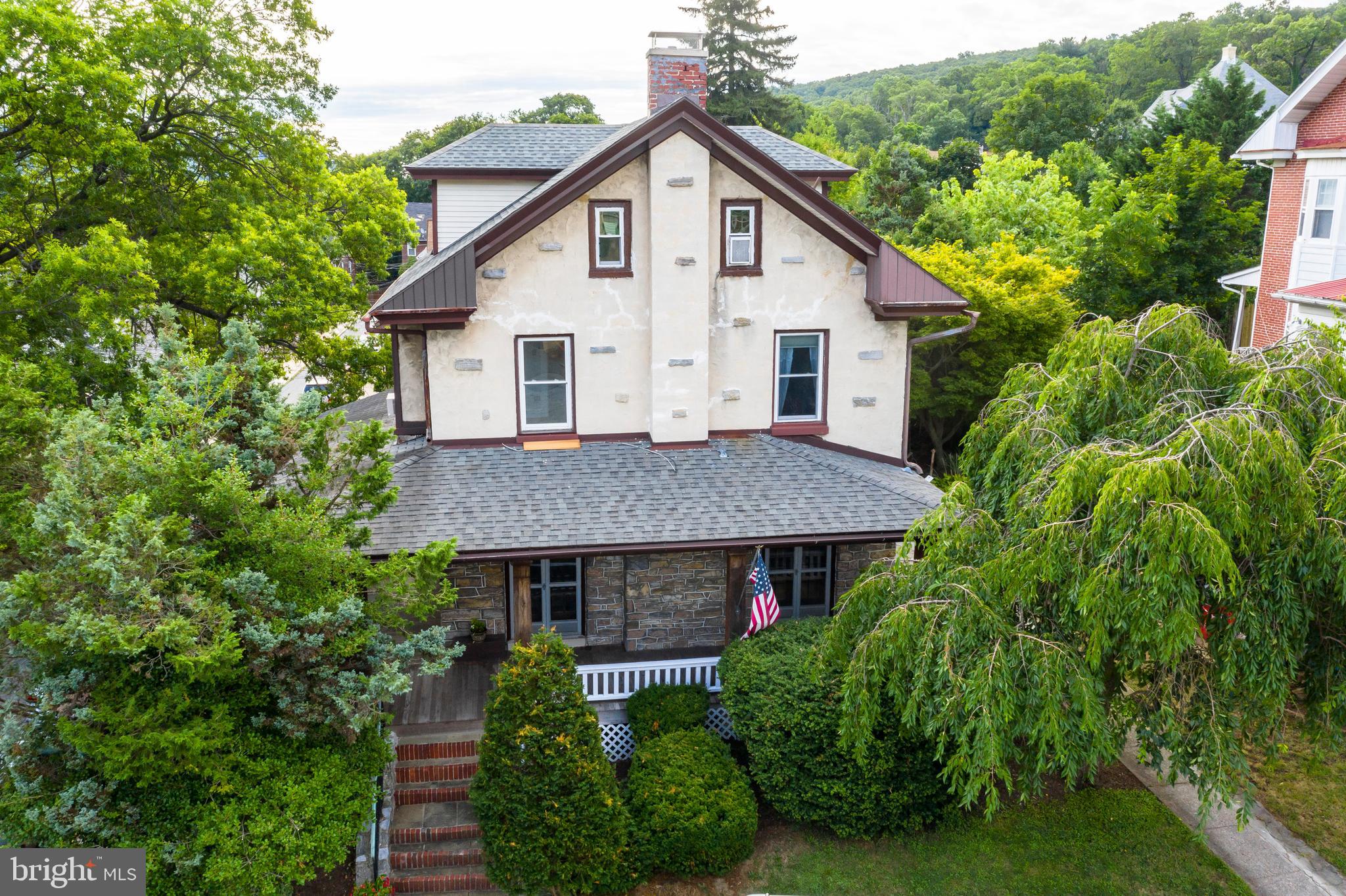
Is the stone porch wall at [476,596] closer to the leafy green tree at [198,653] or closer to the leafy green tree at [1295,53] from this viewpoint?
Result: the leafy green tree at [198,653]

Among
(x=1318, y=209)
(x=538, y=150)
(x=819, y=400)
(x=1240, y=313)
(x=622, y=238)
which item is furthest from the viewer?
(x=1240, y=313)

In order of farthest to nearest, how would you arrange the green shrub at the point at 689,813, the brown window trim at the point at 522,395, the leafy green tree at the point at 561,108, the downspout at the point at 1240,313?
the leafy green tree at the point at 561,108, the downspout at the point at 1240,313, the brown window trim at the point at 522,395, the green shrub at the point at 689,813

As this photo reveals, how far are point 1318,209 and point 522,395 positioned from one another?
72.2ft

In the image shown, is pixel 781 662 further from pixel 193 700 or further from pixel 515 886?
pixel 193 700

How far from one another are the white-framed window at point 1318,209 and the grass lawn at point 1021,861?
722 inches

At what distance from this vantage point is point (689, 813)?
12.5 m

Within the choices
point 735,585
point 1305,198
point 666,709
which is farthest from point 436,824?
point 1305,198

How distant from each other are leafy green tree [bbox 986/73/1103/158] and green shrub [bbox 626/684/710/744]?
54902 mm

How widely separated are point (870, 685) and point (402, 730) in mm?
7510

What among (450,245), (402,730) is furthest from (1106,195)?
(402,730)

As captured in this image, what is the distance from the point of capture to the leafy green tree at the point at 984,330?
2481 centimetres

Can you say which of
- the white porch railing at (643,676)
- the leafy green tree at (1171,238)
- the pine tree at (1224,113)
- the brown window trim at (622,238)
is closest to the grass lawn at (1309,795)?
the white porch railing at (643,676)

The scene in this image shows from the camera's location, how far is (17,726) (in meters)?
10.0

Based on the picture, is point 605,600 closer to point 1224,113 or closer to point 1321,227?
point 1321,227
